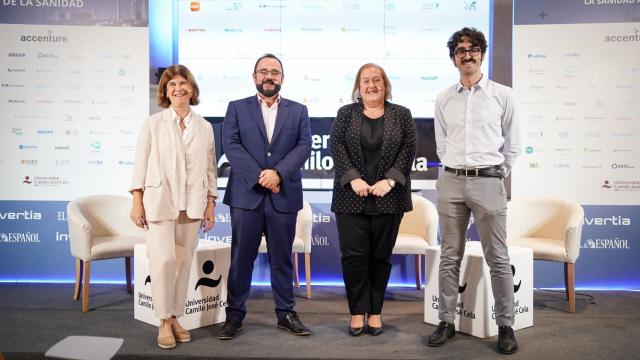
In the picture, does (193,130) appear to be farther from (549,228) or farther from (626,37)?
(626,37)

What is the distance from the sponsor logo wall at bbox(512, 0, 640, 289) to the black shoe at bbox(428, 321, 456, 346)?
213cm

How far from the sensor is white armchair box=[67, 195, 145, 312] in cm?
432

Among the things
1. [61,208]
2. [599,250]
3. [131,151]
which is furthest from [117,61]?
[599,250]

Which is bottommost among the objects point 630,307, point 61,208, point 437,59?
point 630,307

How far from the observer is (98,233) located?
16.1 ft

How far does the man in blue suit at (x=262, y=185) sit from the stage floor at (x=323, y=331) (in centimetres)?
25

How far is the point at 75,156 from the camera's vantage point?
17.7ft

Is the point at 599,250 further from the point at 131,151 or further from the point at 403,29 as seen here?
the point at 131,151

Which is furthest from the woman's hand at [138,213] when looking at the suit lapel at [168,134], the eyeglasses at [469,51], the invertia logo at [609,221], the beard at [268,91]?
the invertia logo at [609,221]

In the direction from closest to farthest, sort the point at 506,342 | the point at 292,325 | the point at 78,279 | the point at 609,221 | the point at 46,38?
the point at 506,342 → the point at 292,325 → the point at 78,279 → the point at 609,221 → the point at 46,38

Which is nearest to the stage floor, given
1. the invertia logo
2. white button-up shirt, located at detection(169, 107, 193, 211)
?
the invertia logo

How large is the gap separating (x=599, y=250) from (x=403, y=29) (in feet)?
8.96

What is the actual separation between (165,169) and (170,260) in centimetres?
53

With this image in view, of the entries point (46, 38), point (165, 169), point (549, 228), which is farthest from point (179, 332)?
point (46, 38)
